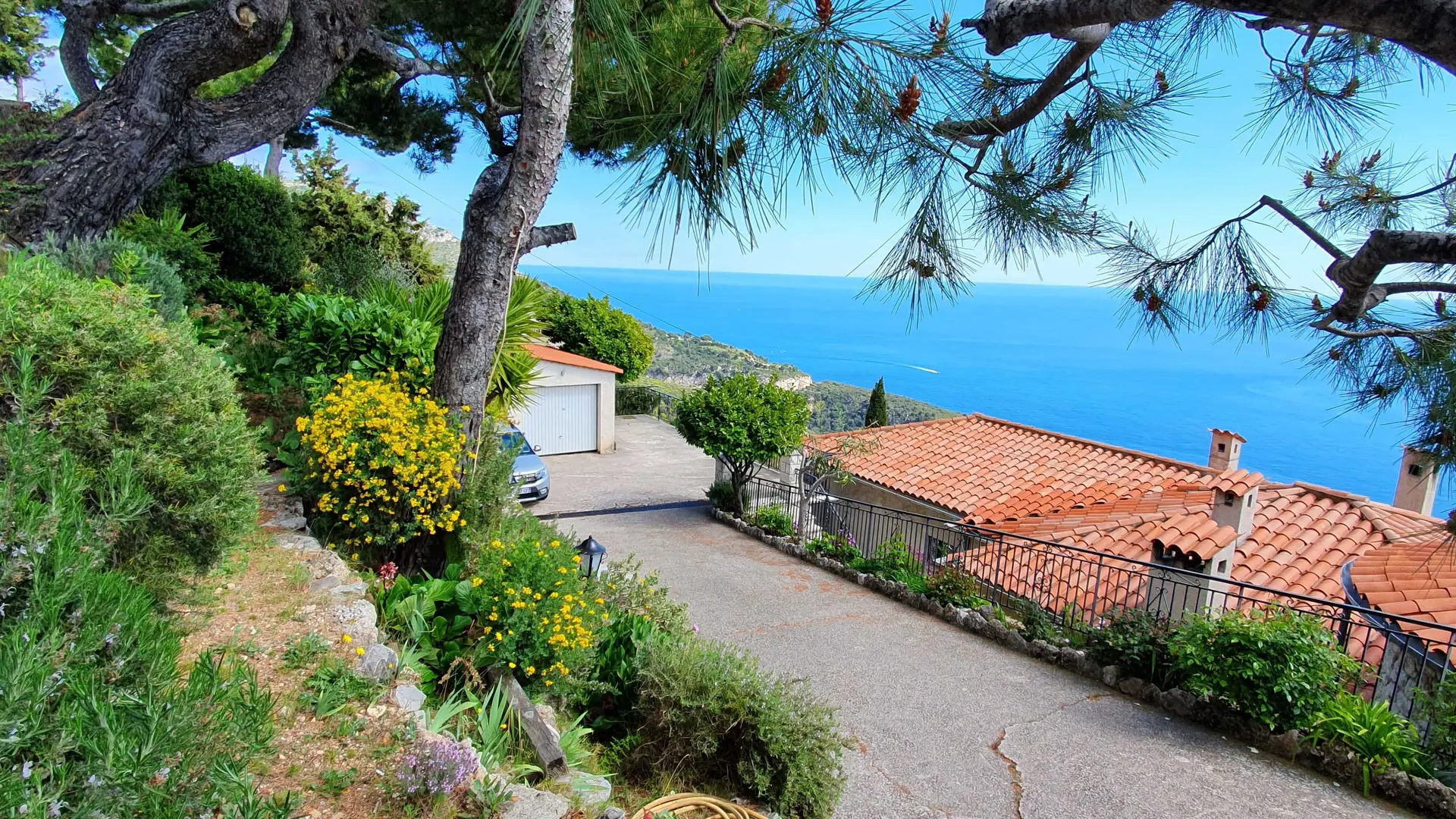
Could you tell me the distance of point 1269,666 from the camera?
193 inches

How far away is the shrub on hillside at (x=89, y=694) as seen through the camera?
129 cm

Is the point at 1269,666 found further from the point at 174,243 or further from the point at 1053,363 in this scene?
the point at 1053,363

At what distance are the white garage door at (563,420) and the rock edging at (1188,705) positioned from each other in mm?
9546

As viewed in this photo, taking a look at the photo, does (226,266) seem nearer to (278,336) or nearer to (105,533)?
(278,336)

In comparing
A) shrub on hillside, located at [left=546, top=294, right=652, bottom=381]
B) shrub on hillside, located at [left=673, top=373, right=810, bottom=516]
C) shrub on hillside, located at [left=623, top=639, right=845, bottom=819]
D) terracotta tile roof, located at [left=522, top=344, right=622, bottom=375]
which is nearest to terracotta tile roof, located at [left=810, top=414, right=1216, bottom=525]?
shrub on hillside, located at [left=673, top=373, right=810, bottom=516]

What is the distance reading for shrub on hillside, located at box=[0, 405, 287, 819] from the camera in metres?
1.29

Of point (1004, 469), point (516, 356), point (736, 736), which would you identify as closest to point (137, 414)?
point (736, 736)

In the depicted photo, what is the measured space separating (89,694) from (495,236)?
3.80 metres

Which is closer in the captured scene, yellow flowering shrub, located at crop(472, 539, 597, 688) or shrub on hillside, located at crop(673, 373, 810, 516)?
yellow flowering shrub, located at crop(472, 539, 597, 688)

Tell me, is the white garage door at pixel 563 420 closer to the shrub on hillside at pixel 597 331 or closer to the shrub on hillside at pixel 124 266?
→ the shrub on hillside at pixel 597 331

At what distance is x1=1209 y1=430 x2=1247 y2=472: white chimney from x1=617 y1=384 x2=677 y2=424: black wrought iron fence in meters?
14.1

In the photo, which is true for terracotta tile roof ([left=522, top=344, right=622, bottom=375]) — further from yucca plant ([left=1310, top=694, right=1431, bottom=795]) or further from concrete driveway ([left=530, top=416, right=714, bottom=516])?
yucca plant ([left=1310, top=694, right=1431, bottom=795])

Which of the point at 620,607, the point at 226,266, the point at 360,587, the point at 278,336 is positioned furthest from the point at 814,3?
the point at 226,266

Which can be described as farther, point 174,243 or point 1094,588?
point 1094,588
